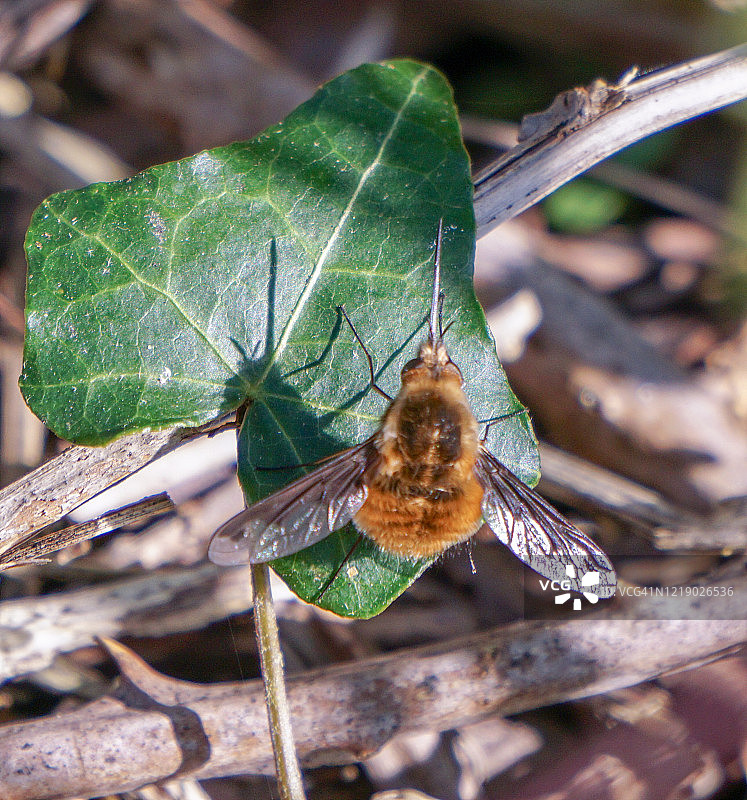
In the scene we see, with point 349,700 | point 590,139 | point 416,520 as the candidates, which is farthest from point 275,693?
point 590,139

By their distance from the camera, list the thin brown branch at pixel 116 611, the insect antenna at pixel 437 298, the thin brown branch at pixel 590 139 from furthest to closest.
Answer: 1. the thin brown branch at pixel 116 611
2. the thin brown branch at pixel 590 139
3. the insect antenna at pixel 437 298

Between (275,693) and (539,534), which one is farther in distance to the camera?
(539,534)

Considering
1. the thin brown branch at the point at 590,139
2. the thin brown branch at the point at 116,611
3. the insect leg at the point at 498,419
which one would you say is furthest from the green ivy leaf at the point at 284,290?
the thin brown branch at the point at 116,611

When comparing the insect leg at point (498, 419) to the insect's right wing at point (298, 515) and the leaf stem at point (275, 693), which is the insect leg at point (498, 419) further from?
the leaf stem at point (275, 693)

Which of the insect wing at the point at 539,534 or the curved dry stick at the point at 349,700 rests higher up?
the insect wing at the point at 539,534

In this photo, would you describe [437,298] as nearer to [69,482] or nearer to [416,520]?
[416,520]

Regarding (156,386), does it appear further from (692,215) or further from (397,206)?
(692,215)

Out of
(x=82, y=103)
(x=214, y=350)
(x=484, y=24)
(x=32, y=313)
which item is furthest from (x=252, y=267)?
(x=484, y=24)
